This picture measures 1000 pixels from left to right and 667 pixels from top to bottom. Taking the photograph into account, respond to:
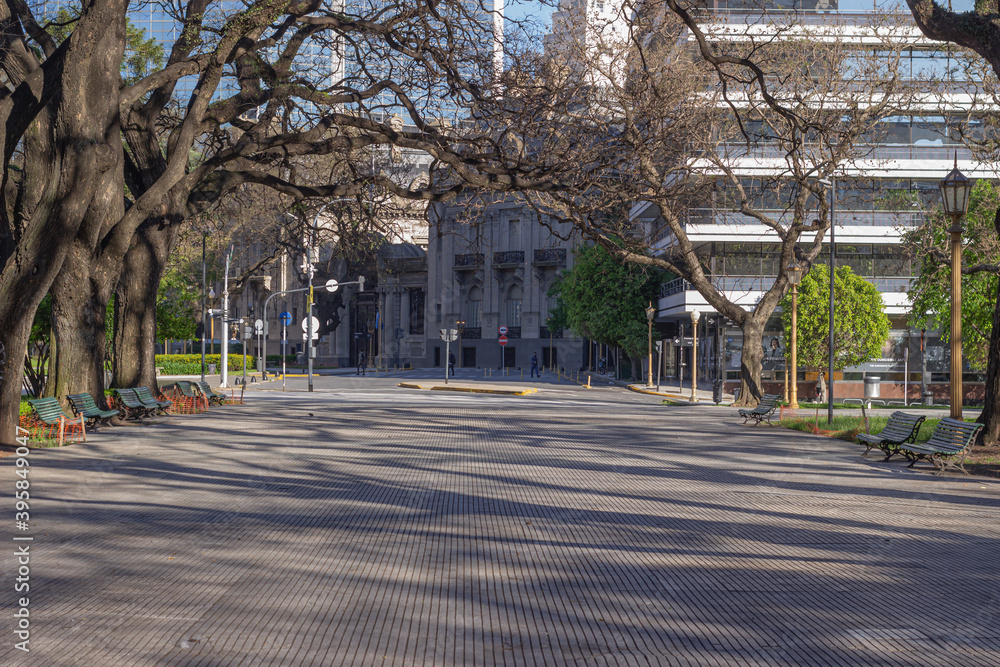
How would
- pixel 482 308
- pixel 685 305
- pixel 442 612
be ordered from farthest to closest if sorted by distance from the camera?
pixel 482 308, pixel 685 305, pixel 442 612

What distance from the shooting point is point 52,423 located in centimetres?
1700

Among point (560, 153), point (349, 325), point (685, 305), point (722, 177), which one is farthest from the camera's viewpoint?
point (349, 325)

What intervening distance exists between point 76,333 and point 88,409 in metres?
1.57

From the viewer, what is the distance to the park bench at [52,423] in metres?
16.6

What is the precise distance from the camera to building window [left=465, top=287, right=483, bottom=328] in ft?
305

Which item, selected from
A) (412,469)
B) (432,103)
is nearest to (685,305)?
(432,103)

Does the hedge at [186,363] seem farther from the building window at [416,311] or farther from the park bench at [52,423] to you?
the park bench at [52,423]

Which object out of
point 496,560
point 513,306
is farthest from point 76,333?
point 513,306

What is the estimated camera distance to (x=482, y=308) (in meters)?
92.2

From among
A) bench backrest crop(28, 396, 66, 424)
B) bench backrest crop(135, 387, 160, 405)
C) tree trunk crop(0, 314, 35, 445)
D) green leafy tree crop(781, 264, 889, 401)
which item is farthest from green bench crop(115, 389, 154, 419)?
green leafy tree crop(781, 264, 889, 401)

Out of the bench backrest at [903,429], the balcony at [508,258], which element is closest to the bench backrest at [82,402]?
the bench backrest at [903,429]

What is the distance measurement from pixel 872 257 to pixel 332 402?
33345mm

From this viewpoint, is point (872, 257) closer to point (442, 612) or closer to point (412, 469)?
point (412, 469)

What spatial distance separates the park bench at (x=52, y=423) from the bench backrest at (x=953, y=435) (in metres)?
14.5
